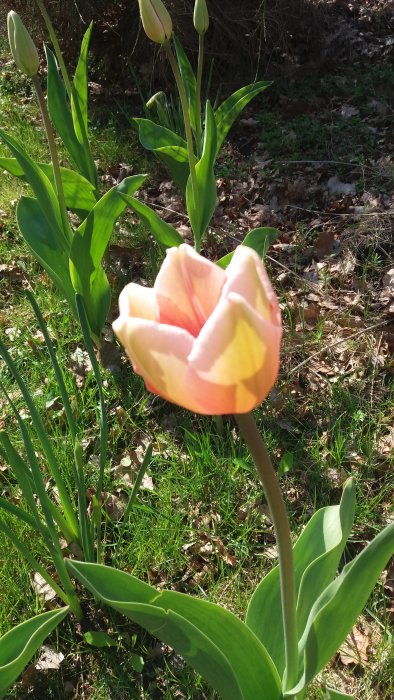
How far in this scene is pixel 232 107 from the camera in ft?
9.02

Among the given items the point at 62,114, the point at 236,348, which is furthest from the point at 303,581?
the point at 62,114

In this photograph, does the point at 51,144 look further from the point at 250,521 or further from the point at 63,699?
the point at 63,699

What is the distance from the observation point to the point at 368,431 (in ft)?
6.75

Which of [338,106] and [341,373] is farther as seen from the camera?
[338,106]

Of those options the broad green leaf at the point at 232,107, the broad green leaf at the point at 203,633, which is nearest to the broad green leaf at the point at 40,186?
the broad green leaf at the point at 232,107

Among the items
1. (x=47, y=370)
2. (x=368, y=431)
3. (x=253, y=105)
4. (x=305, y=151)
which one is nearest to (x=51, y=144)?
(x=47, y=370)

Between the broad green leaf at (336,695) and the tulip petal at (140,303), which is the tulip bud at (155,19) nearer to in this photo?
the tulip petal at (140,303)

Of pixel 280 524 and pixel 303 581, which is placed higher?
pixel 280 524

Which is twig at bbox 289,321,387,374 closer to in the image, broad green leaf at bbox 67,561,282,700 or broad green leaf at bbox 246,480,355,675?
broad green leaf at bbox 246,480,355,675

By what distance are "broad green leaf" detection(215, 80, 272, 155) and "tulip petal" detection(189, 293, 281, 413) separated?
216cm

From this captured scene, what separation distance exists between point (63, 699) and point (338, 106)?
371 cm

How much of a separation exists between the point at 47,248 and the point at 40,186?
0.29m

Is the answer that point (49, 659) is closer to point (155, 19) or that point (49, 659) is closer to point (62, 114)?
point (155, 19)

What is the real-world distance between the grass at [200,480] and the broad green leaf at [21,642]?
0.39 meters
